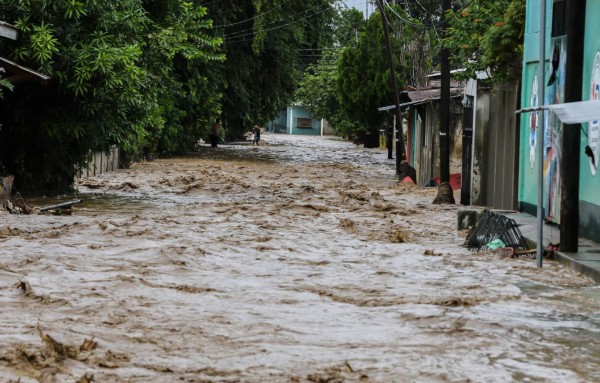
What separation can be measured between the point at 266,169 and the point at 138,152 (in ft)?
15.2

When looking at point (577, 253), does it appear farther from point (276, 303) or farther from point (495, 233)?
point (276, 303)

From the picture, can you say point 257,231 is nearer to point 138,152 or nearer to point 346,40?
point 138,152

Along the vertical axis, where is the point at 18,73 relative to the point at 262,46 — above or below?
below

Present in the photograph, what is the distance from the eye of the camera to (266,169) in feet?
126

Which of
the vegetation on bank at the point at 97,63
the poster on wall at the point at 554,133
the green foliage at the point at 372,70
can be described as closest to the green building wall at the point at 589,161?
the poster on wall at the point at 554,133

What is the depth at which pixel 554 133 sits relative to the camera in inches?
612

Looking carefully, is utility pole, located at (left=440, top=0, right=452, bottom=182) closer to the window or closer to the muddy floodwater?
the muddy floodwater

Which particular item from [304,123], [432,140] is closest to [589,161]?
[432,140]

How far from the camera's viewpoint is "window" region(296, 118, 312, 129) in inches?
4660

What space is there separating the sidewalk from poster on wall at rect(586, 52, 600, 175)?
103 cm

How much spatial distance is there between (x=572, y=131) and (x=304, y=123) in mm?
106197

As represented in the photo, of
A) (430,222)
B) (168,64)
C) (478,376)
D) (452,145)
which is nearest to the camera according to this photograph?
(478,376)

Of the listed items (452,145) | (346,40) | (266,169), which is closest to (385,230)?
(452,145)

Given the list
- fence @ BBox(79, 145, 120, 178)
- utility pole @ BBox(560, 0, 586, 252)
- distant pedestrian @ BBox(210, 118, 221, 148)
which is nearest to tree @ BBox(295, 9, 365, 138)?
distant pedestrian @ BBox(210, 118, 221, 148)
